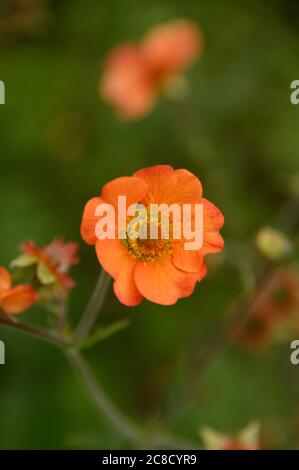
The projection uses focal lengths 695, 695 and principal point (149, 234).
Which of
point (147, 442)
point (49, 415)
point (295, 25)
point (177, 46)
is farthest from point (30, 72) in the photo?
point (147, 442)

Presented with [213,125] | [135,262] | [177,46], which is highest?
[177,46]

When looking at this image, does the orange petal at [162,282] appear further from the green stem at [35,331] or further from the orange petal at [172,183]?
the green stem at [35,331]

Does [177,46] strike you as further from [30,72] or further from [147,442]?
[147,442]

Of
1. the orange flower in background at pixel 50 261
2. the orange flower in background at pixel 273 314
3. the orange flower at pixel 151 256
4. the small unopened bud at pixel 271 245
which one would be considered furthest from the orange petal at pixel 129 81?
the orange flower at pixel 151 256

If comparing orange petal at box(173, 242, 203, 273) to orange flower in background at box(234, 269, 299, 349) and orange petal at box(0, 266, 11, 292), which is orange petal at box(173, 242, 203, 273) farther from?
orange flower in background at box(234, 269, 299, 349)

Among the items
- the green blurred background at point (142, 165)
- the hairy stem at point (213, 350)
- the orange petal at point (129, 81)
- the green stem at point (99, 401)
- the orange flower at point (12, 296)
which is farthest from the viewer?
the orange petal at point (129, 81)

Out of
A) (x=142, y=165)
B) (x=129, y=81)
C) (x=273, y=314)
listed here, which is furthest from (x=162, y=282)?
(x=129, y=81)

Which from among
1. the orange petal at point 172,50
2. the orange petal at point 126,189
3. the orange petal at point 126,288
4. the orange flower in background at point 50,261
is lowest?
the orange petal at point 126,288

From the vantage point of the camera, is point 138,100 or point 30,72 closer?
point 138,100
